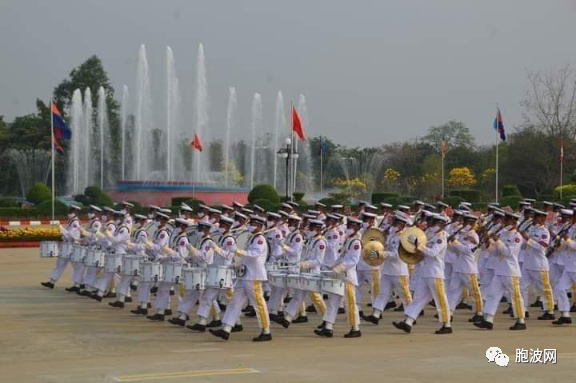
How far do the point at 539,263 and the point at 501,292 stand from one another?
1.48 m

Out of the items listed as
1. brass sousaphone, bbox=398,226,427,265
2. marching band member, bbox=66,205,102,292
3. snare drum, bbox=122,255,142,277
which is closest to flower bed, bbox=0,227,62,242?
marching band member, bbox=66,205,102,292

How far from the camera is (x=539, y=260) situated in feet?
49.5

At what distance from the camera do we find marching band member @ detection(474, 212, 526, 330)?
1377cm

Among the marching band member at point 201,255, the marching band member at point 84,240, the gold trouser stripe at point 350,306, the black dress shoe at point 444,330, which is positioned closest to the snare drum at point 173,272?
the marching band member at point 201,255

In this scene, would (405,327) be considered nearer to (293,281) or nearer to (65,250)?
(293,281)

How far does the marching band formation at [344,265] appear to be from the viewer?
42.6 ft

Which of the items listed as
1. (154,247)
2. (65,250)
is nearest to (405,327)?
(154,247)

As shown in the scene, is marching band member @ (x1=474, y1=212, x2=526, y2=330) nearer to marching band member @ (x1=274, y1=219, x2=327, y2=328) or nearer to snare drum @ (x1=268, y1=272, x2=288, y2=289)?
marching band member @ (x1=274, y1=219, x2=327, y2=328)

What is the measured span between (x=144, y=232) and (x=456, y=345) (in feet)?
20.8

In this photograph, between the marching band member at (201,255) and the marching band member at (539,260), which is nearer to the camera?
the marching band member at (201,255)

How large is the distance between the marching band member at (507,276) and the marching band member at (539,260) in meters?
1.05

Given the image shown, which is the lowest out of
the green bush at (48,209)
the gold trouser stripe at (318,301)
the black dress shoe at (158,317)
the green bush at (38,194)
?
the black dress shoe at (158,317)

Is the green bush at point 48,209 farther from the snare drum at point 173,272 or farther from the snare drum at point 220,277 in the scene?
the snare drum at point 220,277

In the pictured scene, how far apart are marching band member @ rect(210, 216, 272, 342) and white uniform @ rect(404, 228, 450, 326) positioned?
222cm
